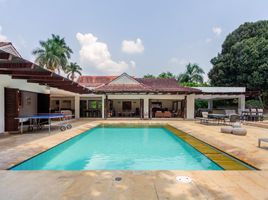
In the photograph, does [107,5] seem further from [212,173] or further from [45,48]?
[45,48]

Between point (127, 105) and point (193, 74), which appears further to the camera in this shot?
point (193, 74)

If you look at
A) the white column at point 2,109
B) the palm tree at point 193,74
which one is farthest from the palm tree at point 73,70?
the white column at point 2,109

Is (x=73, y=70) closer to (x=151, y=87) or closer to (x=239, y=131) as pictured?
(x=151, y=87)

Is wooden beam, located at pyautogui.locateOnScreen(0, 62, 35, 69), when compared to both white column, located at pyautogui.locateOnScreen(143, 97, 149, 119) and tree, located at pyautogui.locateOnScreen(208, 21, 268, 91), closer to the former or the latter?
white column, located at pyautogui.locateOnScreen(143, 97, 149, 119)

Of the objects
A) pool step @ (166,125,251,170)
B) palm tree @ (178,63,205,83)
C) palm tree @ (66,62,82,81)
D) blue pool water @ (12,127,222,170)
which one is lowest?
blue pool water @ (12,127,222,170)

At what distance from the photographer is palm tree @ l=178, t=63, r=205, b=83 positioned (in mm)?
31323

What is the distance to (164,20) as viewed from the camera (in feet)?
59.2

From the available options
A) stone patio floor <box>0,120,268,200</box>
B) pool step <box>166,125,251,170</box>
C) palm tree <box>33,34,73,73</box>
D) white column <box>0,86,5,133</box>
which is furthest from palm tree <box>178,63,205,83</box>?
stone patio floor <box>0,120,268,200</box>

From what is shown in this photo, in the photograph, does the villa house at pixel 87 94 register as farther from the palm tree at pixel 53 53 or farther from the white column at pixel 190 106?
the palm tree at pixel 53 53

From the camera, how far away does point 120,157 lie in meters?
6.75

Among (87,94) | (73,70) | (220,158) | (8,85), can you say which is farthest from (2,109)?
(73,70)

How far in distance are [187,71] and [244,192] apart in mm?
29904

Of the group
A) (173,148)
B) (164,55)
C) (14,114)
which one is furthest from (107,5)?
(164,55)

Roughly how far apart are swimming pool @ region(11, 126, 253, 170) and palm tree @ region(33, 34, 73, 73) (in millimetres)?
Answer: 21516
